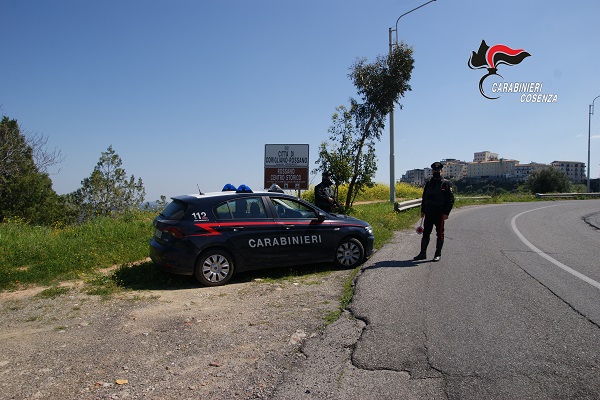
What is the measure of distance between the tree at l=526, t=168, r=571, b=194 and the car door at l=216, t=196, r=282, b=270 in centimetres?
4662

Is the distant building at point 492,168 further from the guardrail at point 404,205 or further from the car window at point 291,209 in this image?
the car window at point 291,209

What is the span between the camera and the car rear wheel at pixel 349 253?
8.21 m

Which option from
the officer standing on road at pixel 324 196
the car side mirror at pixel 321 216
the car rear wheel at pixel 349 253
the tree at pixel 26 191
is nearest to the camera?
the car side mirror at pixel 321 216

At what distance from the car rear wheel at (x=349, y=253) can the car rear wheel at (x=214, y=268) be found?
2.02 meters

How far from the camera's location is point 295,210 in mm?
8047

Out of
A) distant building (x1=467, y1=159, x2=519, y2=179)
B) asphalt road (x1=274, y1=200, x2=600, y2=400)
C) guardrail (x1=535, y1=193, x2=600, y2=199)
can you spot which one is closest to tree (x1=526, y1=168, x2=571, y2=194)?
guardrail (x1=535, y1=193, x2=600, y2=199)

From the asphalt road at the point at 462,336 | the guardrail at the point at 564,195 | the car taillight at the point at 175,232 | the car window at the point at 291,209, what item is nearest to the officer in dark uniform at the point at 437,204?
the asphalt road at the point at 462,336

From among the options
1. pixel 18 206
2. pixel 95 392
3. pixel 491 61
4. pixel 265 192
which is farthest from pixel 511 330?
pixel 18 206

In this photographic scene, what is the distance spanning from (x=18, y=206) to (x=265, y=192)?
2904cm

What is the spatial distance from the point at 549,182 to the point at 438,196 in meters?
45.7

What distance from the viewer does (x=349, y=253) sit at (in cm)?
828

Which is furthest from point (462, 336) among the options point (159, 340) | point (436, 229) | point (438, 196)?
A: point (438, 196)

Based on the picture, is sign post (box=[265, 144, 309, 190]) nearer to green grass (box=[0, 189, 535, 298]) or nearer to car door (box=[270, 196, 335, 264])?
green grass (box=[0, 189, 535, 298])

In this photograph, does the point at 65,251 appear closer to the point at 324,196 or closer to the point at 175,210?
the point at 175,210
